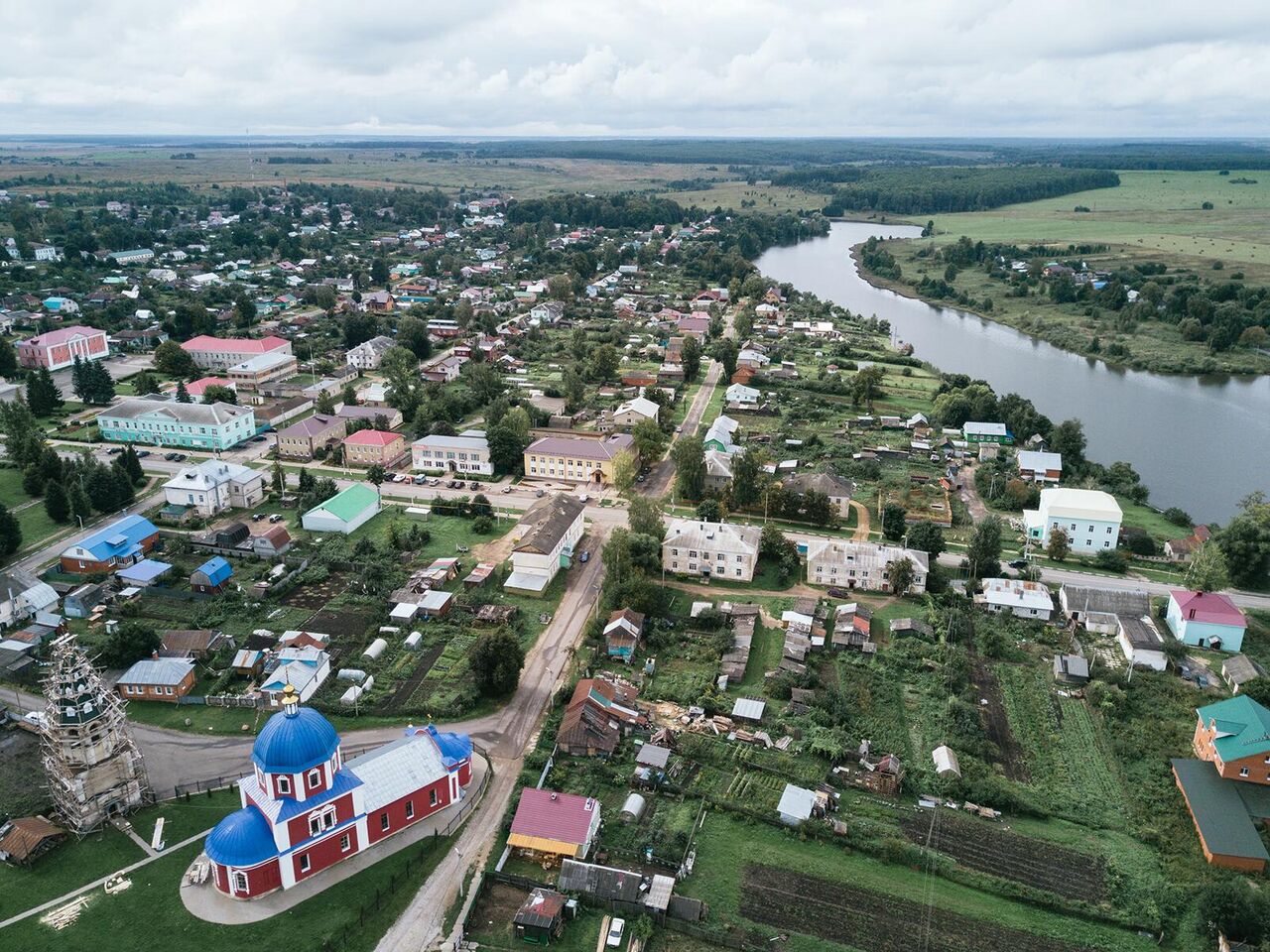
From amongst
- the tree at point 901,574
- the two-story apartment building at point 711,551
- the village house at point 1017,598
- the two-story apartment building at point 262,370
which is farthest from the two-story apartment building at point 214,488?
the village house at point 1017,598

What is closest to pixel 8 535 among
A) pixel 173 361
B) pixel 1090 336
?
pixel 173 361

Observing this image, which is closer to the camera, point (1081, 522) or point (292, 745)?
point (292, 745)

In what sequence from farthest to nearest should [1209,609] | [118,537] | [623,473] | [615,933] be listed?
[623,473]
[118,537]
[1209,609]
[615,933]

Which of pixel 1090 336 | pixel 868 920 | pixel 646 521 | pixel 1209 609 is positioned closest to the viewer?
pixel 868 920

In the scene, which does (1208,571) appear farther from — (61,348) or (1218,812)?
(61,348)

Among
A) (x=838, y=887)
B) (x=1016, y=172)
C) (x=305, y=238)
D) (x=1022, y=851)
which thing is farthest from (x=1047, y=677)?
(x=1016, y=172)

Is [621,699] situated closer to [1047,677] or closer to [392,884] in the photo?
[392,884]

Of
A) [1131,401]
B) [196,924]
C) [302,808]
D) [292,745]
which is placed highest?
[292,745]
